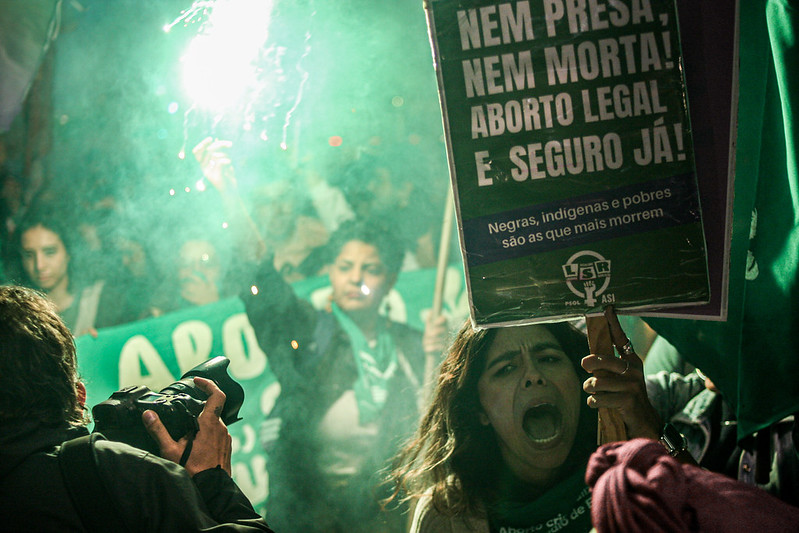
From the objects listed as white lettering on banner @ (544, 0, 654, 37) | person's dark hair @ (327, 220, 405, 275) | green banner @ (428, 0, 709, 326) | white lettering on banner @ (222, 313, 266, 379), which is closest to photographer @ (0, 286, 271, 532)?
green banner @ (428, 0, 709, 326)

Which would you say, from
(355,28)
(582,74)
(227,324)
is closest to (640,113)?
(582,74)

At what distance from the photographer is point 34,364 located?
152 centimetres

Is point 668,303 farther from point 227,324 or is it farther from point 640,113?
point 227,324

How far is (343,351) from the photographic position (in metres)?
3.46

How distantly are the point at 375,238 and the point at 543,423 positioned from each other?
206cm

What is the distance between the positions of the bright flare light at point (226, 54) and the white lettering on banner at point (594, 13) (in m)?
2.05

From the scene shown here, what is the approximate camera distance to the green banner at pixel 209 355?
311cm

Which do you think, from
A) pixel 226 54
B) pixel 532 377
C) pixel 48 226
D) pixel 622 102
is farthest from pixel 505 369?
pixel 48 226

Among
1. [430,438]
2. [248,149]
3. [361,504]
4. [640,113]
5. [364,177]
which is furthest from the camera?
[364,177]

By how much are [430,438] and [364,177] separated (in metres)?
2.08

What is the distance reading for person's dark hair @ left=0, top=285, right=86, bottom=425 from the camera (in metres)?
1.48

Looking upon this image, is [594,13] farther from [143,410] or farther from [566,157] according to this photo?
[143,410]

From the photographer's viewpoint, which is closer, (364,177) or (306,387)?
(306,387)

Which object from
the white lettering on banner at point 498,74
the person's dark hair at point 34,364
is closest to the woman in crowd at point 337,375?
the person's dark hair at point 34,364
